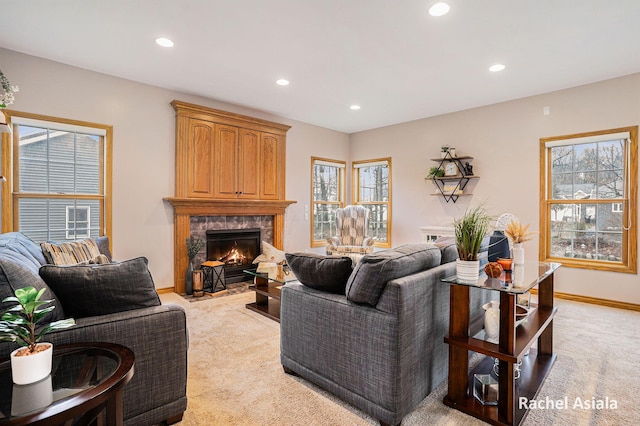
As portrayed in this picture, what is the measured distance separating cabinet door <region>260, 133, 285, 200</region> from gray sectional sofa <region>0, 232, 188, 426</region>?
368 cm

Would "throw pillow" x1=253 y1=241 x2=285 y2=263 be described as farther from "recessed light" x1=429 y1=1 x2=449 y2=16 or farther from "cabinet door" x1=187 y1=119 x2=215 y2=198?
"recessed light" x1=429 y1=1 x2=449 y2=16

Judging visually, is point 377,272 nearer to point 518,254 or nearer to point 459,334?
point 459,334

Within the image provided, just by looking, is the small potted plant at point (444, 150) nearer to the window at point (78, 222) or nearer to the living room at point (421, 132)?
the living room at point (421, 132)

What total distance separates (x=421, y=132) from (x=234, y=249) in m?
3.67

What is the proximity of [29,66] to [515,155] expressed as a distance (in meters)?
5.92

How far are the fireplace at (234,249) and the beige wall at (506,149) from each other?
259cm

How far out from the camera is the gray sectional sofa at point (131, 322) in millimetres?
1487

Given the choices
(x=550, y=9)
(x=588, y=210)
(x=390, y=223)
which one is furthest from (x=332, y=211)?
(x=550, y=9)

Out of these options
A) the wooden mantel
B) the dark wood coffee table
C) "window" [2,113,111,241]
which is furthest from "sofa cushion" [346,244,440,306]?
"window" [2,113,111,241]

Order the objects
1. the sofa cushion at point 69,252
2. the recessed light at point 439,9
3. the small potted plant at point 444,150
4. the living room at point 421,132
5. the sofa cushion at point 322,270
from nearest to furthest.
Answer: the sofa cushion at point 322,270
the recessed light at point 439,9
the sofa cushion at point 69,252
the living room at point 421,132
the small potted plant at point 444,150

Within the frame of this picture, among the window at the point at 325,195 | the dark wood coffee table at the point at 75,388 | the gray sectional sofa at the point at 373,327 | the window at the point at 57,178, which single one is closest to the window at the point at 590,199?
the gray sectional sofa at the point at 373,327

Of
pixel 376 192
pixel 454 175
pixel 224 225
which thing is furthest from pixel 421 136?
pixel 224 225

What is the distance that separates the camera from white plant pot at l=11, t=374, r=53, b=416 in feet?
3.14

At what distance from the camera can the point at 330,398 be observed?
1982 mm
